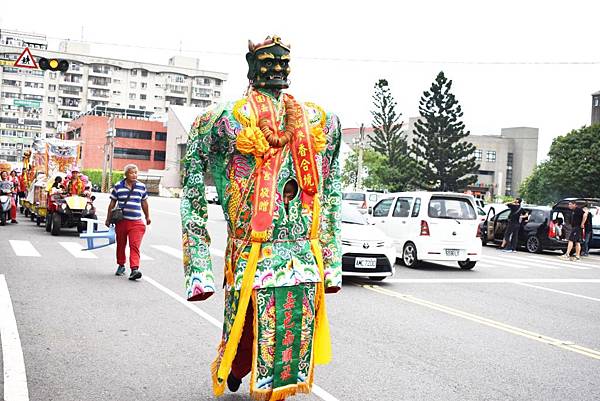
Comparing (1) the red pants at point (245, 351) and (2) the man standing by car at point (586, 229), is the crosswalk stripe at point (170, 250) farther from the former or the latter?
(2) the man standing by car at point (586, 229)

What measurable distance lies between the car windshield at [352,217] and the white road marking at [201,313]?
3837 millimetres

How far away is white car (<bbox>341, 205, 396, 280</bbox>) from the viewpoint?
488 inches

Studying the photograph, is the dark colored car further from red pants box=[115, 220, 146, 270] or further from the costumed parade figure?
the costumed parade figure

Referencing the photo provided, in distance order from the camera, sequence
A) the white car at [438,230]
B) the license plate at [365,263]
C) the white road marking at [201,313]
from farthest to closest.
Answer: the white car at [438,230], the license plate at [365,263], the white road marking at [201,313]

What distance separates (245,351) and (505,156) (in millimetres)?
110726

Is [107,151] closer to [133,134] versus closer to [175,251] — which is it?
[133,134]

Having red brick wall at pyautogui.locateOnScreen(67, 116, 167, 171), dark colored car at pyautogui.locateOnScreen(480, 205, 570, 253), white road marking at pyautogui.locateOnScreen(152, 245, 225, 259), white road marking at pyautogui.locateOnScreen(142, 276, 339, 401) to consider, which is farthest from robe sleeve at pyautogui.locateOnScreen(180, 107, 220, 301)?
red brick wall at pyautogui.locateOnScreen(67, 116, 167, 171)

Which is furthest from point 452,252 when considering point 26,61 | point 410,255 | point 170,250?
point 26,61

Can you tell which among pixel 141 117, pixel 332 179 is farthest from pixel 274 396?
pixel 141 117

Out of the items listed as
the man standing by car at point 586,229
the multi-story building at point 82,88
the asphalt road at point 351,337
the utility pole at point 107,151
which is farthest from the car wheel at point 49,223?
the multi-story building at point 82,88

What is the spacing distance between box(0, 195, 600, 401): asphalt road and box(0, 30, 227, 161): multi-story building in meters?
99.8

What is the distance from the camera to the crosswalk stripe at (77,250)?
47.8 feet

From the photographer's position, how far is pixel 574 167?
67.7 meters

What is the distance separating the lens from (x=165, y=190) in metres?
87.8
